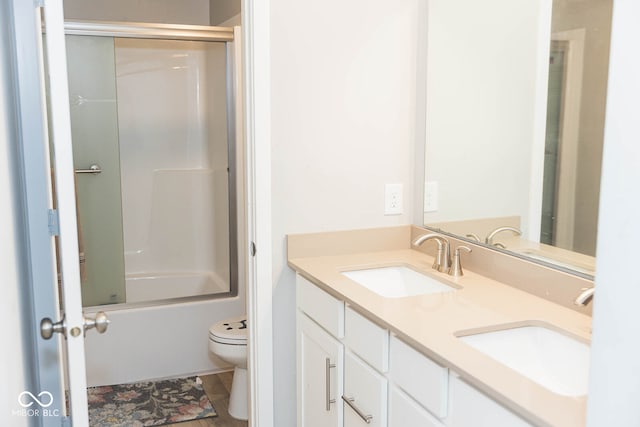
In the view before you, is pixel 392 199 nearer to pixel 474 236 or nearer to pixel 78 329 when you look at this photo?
pixel 474 236

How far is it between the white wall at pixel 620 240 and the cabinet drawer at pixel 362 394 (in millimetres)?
715

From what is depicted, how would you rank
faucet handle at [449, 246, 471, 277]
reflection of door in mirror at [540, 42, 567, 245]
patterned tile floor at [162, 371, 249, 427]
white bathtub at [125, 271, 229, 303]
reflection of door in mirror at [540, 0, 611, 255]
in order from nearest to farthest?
1. reflection of door in mirror at [540, 0, 611, 255]
2. reflection of door in mirror at [540, 42, 567, 245]
3. faucet handle at [449, 246, 471, 277]
4. patterned tile floor at [162, 371, 249, 427]
5. white bathtub at [125, 271, 229, 303]

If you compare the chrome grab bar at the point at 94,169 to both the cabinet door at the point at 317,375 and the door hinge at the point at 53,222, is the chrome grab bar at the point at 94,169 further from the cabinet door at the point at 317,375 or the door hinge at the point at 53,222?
the door hinge at the point at 53,222

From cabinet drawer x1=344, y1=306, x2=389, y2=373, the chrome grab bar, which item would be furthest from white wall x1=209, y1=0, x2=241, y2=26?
cabinet drawer x1=344, y1=306, x2=389, y2=373

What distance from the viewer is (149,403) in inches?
115

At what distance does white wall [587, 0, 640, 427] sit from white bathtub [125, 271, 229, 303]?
2983 mm

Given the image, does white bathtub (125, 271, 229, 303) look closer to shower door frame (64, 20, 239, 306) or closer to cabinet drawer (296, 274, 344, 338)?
shower door frame (64, 20, 239, 306)

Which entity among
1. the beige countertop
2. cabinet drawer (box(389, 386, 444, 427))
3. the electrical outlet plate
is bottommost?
cabinet drawer (box(389, 386, 444, 427))

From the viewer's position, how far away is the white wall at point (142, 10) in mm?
3922

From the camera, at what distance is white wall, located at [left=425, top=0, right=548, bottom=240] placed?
74.3 inches

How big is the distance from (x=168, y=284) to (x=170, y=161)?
84cm

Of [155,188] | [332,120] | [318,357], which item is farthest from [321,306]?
[155,188]

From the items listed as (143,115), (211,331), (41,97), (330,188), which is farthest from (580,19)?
(143,115)

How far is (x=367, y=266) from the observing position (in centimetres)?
214
